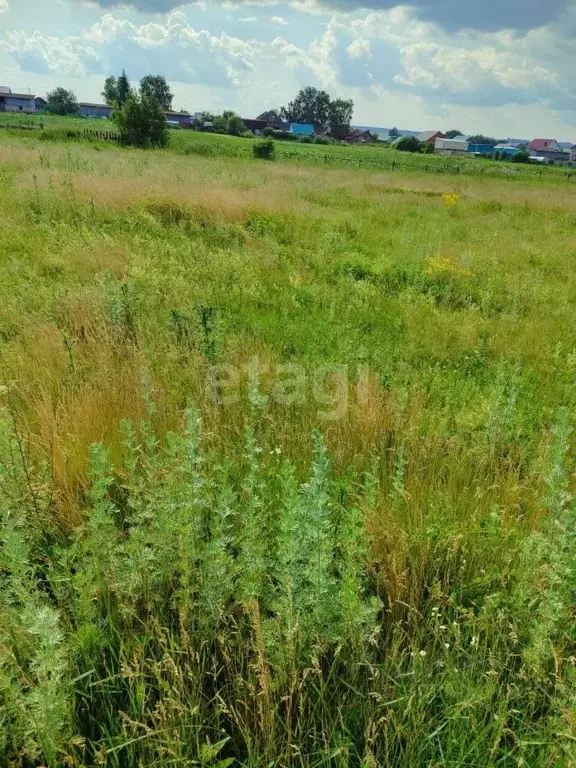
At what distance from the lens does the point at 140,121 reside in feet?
109

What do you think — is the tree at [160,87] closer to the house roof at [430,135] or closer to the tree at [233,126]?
the tree at [233,126]

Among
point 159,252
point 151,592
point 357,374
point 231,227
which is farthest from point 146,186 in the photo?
point 151,592

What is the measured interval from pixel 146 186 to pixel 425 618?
11.7 meters

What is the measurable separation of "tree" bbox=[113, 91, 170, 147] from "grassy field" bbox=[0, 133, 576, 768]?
30.0 m

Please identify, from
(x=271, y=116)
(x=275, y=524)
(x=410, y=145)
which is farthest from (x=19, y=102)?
(x=275, y=524)

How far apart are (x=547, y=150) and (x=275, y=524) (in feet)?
493

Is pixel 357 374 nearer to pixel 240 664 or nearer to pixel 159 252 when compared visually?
pixel 240 664

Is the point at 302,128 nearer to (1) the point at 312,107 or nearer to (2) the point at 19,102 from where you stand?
(1) the point at 312,107

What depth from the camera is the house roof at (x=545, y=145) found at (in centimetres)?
12681

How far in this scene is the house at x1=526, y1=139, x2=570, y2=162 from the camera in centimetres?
12412

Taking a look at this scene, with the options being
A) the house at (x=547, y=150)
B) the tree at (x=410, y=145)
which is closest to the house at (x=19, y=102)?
the tree at (x=410, y=145)

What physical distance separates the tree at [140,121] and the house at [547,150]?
11658cm

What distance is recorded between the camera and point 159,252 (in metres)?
7.80

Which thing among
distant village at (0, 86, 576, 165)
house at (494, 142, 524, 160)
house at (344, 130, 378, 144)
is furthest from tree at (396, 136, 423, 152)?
house at (344, 130, 378, 144)
